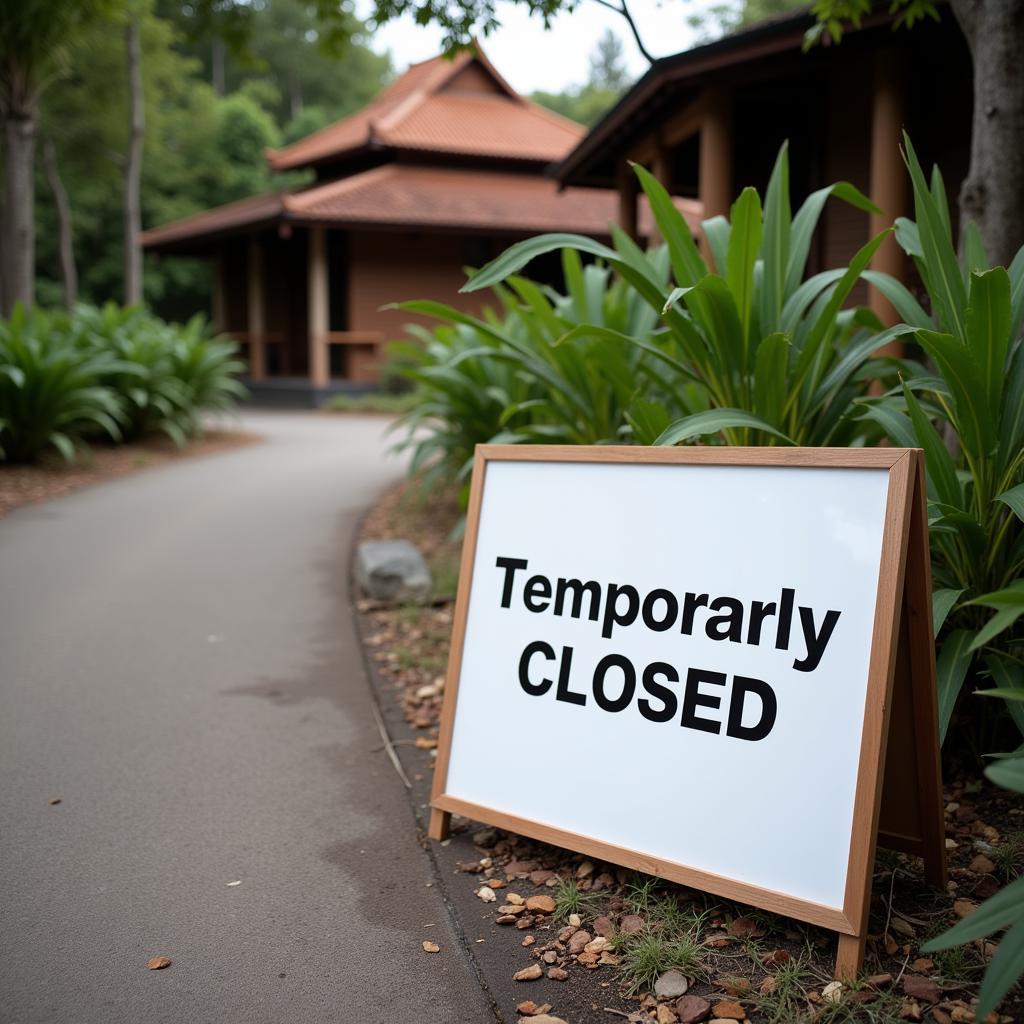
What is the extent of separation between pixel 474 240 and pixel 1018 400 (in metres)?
20.1

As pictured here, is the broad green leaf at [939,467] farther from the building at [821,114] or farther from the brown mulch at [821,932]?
the building at [821,114]

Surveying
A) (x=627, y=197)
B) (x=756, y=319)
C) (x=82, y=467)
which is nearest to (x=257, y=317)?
(x=627, y=197)

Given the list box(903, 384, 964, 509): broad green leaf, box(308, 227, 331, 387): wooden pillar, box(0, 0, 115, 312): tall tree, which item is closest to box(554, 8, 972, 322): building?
box(903, 384, 964, 509): broad green leaf

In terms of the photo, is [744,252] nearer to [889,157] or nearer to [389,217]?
[889,157]

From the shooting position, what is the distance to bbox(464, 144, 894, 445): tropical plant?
288 cm

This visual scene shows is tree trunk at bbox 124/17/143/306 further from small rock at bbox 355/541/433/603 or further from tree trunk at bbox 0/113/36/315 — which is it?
small rock at bbox 355/541/433/603

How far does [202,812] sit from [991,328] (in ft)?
7.89

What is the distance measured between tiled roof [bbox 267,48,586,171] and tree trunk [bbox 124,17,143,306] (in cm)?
289

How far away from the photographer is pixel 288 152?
22.9m

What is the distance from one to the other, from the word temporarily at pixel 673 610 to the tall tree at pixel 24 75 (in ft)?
32.6

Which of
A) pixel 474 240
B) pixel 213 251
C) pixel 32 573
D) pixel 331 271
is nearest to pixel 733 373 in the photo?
pixel 32 573

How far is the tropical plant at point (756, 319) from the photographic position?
2.88 meters

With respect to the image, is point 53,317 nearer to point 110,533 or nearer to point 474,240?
point 110,533

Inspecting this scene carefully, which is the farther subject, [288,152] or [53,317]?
[288,152]
